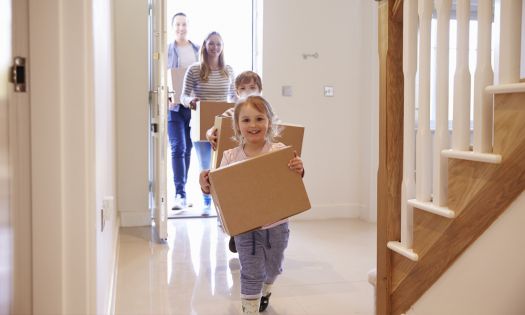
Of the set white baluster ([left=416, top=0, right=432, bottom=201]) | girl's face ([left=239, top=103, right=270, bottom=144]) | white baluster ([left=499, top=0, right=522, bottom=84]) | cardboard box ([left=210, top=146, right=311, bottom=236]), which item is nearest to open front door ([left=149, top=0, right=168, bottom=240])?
girl's face ([left=239, top=103, right=270, bottom=144])

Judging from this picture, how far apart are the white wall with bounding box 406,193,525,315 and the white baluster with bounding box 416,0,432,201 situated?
252 millimetres

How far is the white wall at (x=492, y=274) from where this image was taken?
4.08 ft

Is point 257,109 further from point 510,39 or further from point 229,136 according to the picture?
point 510,39

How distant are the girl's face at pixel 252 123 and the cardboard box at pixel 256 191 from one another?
10.6 inches

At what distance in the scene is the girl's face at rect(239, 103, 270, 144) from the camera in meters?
1.87

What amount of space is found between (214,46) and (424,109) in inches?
85.6

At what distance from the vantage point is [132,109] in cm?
363

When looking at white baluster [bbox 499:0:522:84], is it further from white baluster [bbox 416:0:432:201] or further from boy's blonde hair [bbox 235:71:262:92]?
boy's blonde hair [bbox 235:71:262:92]

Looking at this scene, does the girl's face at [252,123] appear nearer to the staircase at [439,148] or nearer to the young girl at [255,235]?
the young girl at [255,235]

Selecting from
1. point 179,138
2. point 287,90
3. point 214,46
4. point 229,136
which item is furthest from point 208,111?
point 287,90

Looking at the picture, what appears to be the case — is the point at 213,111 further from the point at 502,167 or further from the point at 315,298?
the point at 502,167

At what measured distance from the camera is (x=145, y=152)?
368 centimetres

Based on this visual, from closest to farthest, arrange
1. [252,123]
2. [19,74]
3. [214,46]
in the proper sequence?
1. [19,74]
2. [252,123]
3. [214,46]

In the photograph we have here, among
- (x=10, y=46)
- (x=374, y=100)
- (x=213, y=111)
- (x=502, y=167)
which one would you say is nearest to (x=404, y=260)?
(x=502, y=167)
